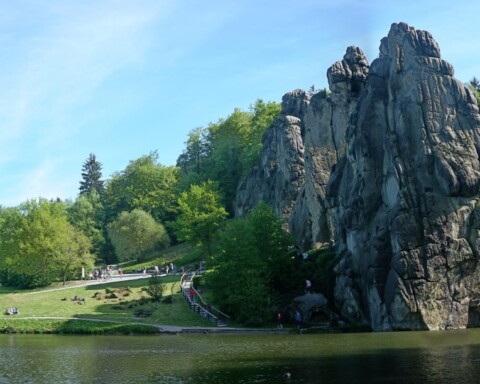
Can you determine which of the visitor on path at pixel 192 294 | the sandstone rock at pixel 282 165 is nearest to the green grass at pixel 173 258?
the sandstone rock at pixel 282 165

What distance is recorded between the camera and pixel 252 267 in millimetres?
55750

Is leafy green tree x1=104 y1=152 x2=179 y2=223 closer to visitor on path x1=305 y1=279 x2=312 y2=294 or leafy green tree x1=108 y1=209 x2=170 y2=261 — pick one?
leafy green tree x1=108 y1=209 x2=170 y2=261

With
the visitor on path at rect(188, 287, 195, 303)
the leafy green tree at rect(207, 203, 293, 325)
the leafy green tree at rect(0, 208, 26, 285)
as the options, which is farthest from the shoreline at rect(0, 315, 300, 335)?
the leafy green tree at rect(0, 208, 26, 285)

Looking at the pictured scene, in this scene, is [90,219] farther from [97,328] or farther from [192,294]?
[97,328]

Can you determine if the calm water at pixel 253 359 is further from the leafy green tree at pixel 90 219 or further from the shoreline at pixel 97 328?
the leafy green tree at pixel 90 219

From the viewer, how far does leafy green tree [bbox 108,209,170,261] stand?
104250mm

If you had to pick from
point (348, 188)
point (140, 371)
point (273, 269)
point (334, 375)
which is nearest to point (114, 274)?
point (273, 269)

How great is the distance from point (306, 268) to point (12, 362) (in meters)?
32.5

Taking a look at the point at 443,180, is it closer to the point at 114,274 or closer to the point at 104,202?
the point at 114,274

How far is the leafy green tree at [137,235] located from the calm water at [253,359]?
2253 inches

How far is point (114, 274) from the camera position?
3575 inches

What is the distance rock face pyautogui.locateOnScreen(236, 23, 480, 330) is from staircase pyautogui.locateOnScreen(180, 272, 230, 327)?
37.1ft

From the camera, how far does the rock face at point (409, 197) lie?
157ft

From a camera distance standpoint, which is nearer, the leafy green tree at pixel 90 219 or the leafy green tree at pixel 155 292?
the leafy green tree at pixel 155 292
